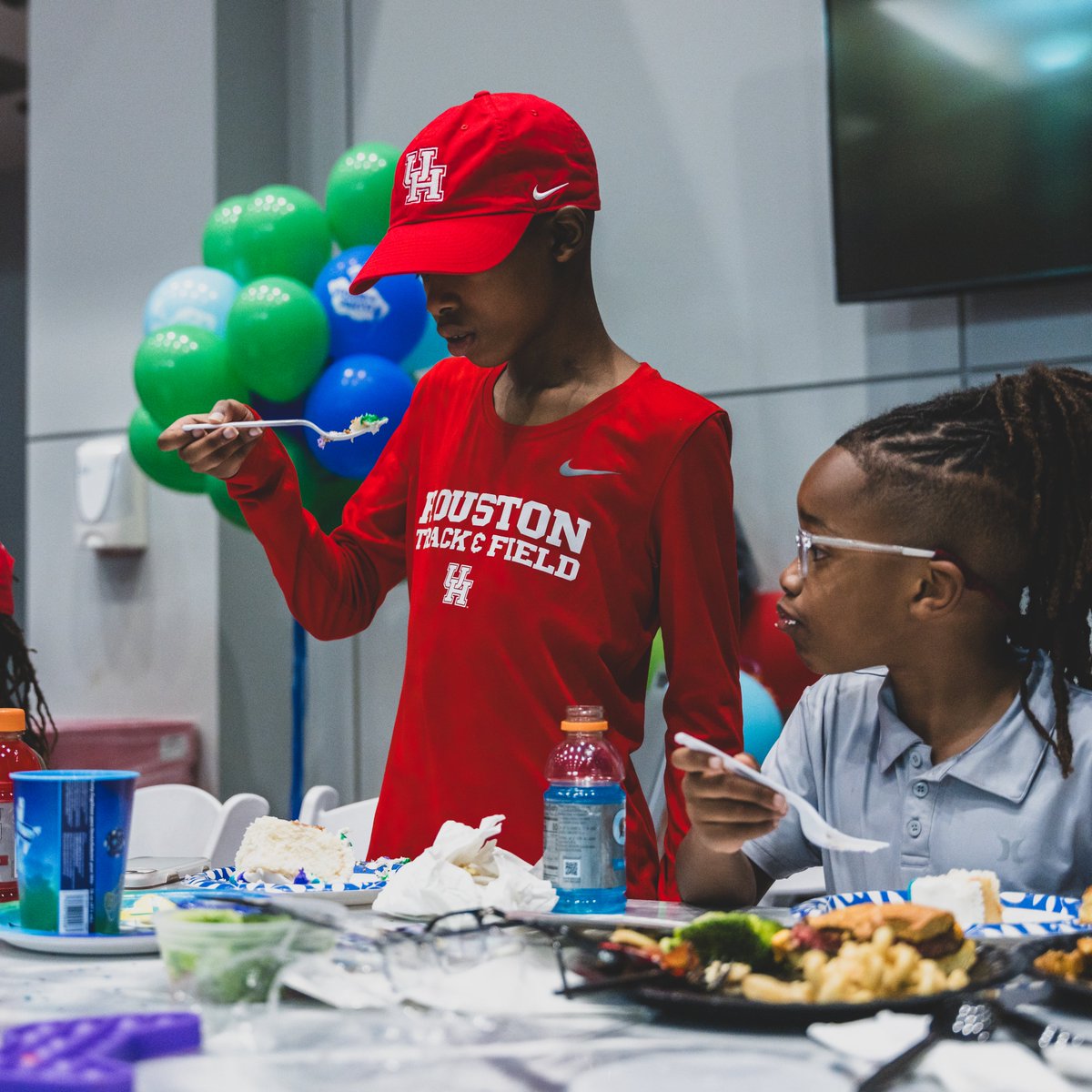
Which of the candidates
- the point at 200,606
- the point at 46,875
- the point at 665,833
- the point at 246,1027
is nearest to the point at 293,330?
the point at 200,606

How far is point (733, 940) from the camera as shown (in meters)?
0.94

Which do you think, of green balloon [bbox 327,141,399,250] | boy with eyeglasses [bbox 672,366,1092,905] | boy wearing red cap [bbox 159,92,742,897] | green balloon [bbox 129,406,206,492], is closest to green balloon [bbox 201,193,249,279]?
green balloon [bbox 327,141,399,250]

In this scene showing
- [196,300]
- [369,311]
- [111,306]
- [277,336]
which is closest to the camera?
[277,336]

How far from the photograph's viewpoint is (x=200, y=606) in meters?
4.14

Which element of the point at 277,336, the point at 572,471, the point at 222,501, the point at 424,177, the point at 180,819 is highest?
the point at 277,336

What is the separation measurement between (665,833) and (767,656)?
1.73m

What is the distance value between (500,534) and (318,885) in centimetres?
53

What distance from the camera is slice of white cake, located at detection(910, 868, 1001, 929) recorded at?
1.09 m

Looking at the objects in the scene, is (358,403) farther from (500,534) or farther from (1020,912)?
(1020,912)

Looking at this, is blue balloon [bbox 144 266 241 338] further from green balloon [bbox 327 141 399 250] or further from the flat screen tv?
the flat screen tv

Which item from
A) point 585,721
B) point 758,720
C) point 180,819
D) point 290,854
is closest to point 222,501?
point 180,819

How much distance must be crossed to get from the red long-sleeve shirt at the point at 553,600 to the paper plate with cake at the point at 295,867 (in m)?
0.28

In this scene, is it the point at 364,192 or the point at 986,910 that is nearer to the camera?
the point at 986,910

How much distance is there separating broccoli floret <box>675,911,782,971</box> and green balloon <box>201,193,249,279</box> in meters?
2.80
